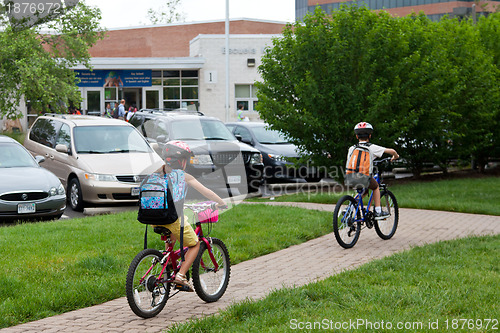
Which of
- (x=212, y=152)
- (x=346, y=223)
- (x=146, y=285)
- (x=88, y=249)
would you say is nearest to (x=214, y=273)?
(x=146, y=285)

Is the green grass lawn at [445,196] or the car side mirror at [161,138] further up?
the car side mirror at [161,138]

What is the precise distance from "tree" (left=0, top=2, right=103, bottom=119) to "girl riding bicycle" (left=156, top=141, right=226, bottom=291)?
14.8 meters

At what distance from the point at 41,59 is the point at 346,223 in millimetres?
14469

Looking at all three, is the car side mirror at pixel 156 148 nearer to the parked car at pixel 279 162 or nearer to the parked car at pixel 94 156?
the parked car at pixel 94 156

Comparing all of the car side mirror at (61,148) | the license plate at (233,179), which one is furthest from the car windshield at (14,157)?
the license plate at (233,179)

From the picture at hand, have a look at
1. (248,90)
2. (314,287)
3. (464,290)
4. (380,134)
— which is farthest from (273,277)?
(248,90)

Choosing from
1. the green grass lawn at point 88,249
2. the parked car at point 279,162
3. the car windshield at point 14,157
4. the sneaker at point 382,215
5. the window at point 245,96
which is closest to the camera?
the green grass lawn at point 88,249

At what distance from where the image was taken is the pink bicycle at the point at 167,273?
567cm

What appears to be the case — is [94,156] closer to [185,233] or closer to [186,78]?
[185,233]

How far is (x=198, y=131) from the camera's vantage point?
16.9 metres

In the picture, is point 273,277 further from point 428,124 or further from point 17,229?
point 428,124

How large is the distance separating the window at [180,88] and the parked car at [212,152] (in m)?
26.4

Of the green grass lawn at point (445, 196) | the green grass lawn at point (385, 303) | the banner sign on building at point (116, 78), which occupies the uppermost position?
the banner sign on building at point (116, 78)

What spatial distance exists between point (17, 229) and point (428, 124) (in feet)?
37.6
